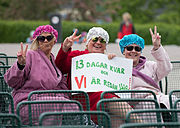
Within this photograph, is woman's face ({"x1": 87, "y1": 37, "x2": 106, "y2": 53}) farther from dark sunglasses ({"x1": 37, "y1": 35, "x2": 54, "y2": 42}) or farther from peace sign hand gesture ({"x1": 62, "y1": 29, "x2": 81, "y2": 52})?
dark sunglasses ({"x1": 37, "y1": 35, "x2": 54, "y2": 42})

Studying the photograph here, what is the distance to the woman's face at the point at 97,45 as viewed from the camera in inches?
244

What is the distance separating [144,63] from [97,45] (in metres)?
0.66

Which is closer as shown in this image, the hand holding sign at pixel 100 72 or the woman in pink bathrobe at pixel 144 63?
the hand holding sign at pixel 100 72

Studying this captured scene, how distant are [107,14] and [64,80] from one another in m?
25.3

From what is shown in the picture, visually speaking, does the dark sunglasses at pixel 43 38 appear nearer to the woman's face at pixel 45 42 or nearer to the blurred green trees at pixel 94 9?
the woman's face at pixel 45 42

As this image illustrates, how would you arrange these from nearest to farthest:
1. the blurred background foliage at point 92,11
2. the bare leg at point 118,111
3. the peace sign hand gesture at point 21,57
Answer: the bare leg at point 118,111 < the peace sign hand gesture at point 21,57 < the blurred background foliage at point 92,11

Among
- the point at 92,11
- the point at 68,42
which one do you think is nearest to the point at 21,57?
the point at 68,42

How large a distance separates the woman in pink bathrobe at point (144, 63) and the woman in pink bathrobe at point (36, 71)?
90cm

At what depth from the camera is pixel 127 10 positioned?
31.1m

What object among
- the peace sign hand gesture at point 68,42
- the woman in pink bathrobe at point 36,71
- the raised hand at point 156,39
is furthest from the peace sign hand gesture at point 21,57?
the raised hand at point 156,39

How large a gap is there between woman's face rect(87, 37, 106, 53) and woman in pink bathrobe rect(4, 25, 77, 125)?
0.54m

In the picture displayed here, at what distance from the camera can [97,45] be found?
621 cm

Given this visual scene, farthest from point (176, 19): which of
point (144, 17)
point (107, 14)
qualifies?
point (107, 14)

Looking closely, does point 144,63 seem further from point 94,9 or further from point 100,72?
point 94,9
